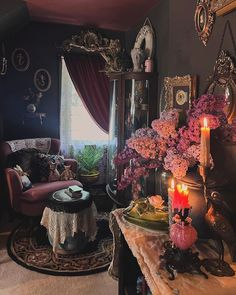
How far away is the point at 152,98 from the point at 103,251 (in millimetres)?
1584

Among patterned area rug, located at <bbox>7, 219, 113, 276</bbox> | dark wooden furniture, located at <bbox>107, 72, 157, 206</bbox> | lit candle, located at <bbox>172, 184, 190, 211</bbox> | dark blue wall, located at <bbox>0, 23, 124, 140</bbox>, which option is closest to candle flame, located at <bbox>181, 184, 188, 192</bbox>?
lit candle, located at <bbox>172, 184, 190, 211</bbox>

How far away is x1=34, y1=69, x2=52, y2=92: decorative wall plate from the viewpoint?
13.2ft

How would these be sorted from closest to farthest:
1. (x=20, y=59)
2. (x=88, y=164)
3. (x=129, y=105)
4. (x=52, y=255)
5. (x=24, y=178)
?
(x=52, y=255) < (x=129, y=105) < (x=24, y=178) < (x=20, y=59) < (x=88, y=164)

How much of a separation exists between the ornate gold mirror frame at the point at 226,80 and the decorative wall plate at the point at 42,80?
9.41ft

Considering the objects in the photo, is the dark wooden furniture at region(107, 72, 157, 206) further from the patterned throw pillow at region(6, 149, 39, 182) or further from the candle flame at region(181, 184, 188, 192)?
the candle flame at region(181, 184, 188, 192)

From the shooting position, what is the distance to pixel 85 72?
4.12 metres

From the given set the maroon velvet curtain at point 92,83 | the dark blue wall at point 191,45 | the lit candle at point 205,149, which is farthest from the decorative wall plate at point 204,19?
the maroon velvet curtain at point 92,83

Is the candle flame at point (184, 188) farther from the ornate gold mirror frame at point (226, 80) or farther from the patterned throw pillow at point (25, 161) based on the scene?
the patterned throw pillow at point (25, 161)

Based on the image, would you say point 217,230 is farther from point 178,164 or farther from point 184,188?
point 178,164

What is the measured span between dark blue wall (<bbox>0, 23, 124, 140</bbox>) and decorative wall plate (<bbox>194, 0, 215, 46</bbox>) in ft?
8.26

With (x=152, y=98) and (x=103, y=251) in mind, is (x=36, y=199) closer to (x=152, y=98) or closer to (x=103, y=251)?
(x=103, y=251)

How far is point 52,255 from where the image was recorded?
2.65 metres

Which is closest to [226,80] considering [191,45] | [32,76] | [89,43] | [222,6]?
[222,6]

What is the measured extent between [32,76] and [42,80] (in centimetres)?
14
